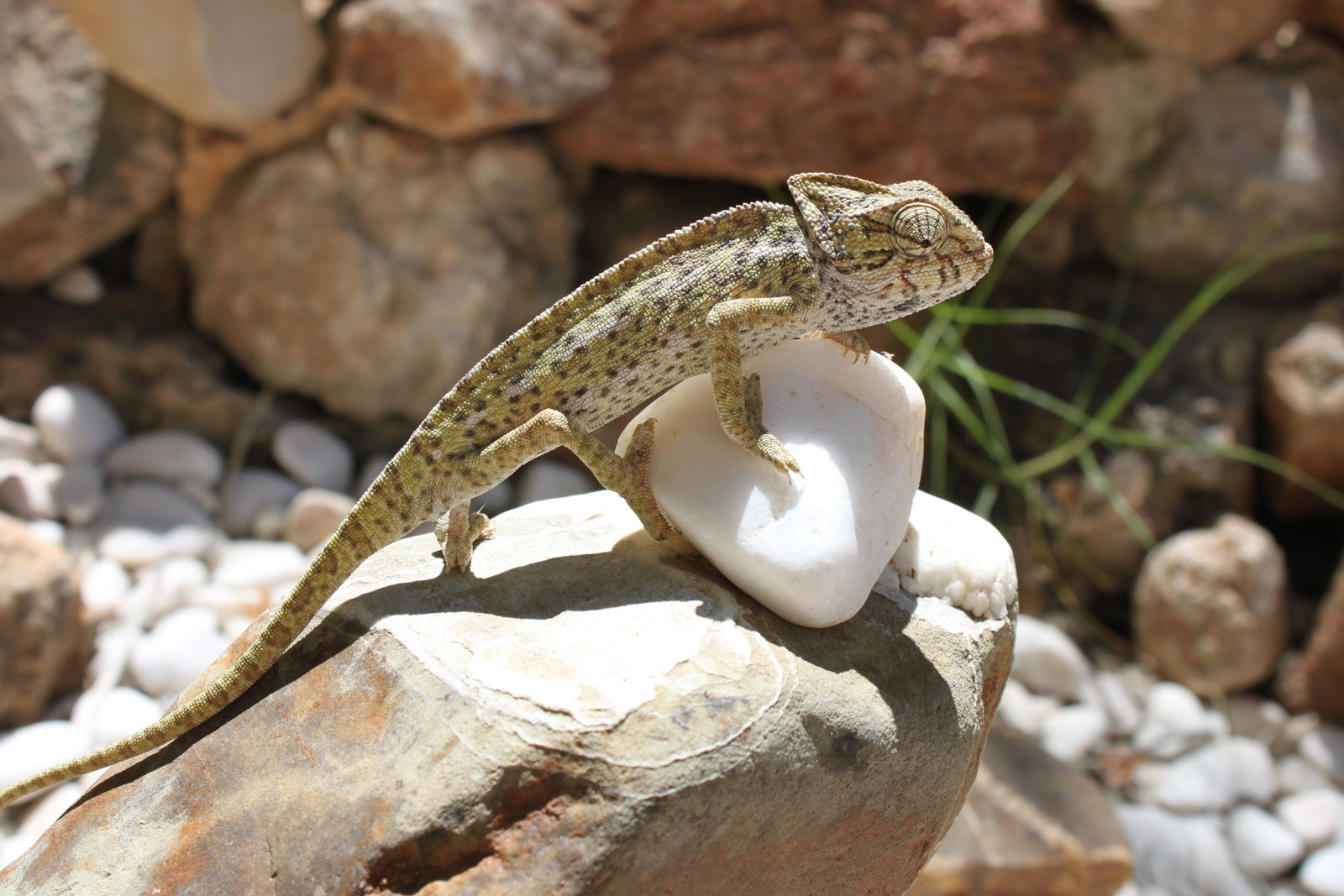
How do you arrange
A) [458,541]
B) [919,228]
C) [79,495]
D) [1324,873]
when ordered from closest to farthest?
[919,228], [458,541], [1324,873], [79,495]

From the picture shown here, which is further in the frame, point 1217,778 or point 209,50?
point 1217,778

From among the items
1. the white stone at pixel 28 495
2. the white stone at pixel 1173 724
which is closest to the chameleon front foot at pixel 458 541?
the white stone at pixel 28 495

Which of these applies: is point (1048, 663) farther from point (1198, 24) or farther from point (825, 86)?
point (1198, 24)

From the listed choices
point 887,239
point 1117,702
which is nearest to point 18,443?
point 887,239

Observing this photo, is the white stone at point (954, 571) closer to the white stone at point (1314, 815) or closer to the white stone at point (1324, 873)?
the white stone at point (1324, 873)

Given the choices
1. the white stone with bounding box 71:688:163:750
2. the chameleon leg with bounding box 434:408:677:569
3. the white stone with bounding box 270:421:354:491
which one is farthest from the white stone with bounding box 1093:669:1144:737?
the white stone with bounding box 71:688:163:750

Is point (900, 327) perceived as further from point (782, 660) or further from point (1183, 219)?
point (782, 660)

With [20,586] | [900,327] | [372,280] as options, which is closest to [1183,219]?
[900,327]
